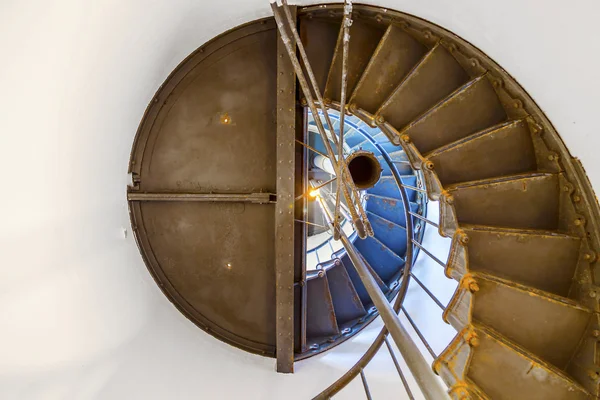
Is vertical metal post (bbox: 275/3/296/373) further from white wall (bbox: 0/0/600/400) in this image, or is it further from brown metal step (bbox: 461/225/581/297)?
brown metal step (bbox: 461/225/581/297)

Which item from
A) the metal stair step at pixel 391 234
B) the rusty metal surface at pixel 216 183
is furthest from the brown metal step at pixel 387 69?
the metal stair step at pixel 391 234

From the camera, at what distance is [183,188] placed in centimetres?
370

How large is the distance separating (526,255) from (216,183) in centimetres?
282

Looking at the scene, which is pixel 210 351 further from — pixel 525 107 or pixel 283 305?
pixel 525 107

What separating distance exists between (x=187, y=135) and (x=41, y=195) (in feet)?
5.40

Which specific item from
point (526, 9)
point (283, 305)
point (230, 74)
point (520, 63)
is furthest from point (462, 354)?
point (230, 74)

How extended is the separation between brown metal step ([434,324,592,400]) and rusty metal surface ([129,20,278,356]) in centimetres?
206

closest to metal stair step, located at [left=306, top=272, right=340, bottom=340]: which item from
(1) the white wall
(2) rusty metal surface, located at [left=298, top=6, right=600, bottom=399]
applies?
(1) the white wall

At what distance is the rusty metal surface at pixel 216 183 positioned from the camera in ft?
11.8

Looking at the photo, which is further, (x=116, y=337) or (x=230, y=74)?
(x=230, y=74)

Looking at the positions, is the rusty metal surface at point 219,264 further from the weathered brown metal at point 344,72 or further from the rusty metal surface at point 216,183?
the weathered brown metal at point 344,72

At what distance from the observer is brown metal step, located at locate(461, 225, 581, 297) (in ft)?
8.67

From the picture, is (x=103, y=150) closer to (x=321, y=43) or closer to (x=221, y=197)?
(x=221, y=197)

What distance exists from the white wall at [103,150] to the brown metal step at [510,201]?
1.27 ft
